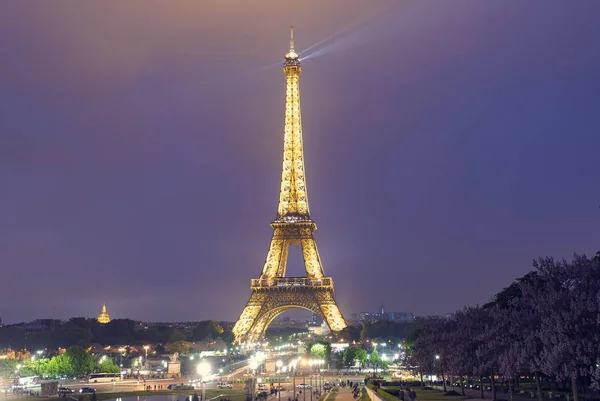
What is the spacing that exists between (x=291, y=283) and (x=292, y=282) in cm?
39

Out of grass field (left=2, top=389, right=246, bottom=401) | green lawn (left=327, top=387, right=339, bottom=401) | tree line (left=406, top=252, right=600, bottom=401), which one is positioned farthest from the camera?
grass field (left=2, top=389, right=246, bottom=401)

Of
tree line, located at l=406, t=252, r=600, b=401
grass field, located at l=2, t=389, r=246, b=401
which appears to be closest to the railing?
grass field, located at l=2, t=389, r=246, b=401

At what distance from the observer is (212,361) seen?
11588 centimetres

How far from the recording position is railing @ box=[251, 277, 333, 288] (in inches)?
4983

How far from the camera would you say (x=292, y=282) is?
12744 centimetres

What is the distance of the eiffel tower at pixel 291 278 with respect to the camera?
12625 centimetres

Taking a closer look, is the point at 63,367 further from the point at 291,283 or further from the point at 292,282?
the point at 292,282

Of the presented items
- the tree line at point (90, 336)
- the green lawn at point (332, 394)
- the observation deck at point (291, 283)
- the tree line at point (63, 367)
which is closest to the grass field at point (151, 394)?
the green lawn at point (332, 394)

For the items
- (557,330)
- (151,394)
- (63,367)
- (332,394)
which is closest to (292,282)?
(63,367)

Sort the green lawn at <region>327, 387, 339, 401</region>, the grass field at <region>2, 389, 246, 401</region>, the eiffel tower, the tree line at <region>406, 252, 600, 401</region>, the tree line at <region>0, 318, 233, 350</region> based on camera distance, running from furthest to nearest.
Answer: the tree line at <region>0, 318, 233, 350</region>, the eiffel tower, the grass field at <region>2, 389, 246, 401</region>, the green lawn at <region>327, 387, 339, 401</region>, the tree line at <region>406, 252, 600, 401</region>

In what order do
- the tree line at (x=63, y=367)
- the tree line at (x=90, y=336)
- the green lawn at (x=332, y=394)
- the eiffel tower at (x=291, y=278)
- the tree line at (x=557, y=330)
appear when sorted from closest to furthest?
the tree line at (x=557, y=330), the green lawn at (x=332, y=394), the tree line at (x=63, y=367), the eiffel tower at (x=291, y=278), the tree line at (x=90, y=336)

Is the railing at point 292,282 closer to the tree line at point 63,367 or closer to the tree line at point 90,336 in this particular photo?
the tree line at point 63,367

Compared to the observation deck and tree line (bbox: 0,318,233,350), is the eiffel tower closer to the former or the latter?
the observation deck

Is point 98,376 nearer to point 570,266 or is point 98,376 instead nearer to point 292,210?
point 292,210
